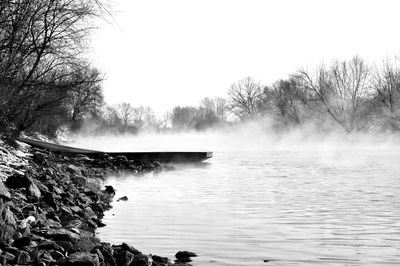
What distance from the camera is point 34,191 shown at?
10.2m

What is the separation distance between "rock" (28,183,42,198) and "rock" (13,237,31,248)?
3778 millimetres

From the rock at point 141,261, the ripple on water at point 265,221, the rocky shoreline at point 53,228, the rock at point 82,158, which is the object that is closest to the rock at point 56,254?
the rocky shoreline at point 53,228

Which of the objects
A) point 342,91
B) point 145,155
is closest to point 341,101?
point 342,91

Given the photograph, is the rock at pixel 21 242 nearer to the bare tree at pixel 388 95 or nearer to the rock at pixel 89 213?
the rock at pixel 89 213

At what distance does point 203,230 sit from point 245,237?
43.3 inches

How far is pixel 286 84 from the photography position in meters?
72.4

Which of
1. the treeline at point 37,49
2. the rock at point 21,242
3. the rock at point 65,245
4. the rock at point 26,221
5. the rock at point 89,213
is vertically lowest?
the rock at point 89,213

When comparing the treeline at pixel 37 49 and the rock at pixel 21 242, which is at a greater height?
the treeline at pixel 37 49

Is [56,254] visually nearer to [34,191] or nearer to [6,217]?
[6,217]

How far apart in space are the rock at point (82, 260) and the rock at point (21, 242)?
25.6 inches

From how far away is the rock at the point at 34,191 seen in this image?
33.1 ft

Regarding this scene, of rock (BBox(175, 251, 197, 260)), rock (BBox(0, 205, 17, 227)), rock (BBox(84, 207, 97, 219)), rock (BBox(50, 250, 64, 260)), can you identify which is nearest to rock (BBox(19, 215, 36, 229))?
rock (BBox(0, 205, 17, 227))

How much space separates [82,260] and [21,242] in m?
0.92

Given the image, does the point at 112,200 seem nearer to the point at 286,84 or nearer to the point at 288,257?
the point at 288,257
